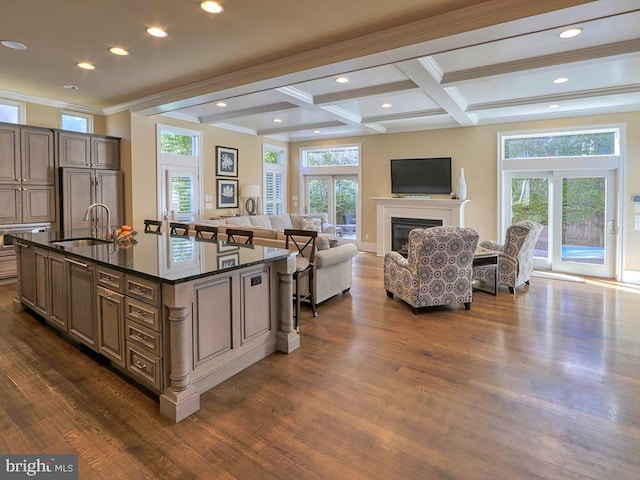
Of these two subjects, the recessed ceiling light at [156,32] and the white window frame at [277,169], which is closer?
the recessed ceiling light at [156,32]

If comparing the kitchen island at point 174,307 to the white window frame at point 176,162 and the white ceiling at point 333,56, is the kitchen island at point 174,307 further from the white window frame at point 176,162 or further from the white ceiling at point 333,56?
the white window frame at point 176,162

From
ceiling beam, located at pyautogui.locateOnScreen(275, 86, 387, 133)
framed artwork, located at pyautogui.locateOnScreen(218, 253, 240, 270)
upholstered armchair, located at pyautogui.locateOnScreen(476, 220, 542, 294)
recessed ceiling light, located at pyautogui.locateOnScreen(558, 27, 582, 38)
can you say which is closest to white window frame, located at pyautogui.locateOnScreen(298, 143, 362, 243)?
ceiling beam, located at pyautogui.locateOnScreen(275, 86, 387, 133)

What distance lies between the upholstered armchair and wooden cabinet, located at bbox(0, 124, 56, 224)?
6779mm

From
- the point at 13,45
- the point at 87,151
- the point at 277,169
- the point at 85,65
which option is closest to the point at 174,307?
the point at 13,45

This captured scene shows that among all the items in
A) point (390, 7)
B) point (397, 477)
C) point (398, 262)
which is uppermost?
point (390, 7)

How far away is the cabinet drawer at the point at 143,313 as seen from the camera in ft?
7.97

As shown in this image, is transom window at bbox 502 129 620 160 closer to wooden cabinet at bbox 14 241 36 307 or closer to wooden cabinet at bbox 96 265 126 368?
wooden cabinet at bbox 96 265 126 368

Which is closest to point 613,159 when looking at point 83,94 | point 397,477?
point 397,477

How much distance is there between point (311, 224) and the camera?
28.5ft

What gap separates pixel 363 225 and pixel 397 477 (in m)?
7.74

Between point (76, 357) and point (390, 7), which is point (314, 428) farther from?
point (390, 7)

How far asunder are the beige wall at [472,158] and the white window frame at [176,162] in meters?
3.07

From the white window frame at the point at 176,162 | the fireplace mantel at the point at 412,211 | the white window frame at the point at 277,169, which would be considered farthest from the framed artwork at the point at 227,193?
the fireplace mantel at the point at 412,211

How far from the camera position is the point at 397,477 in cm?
188
